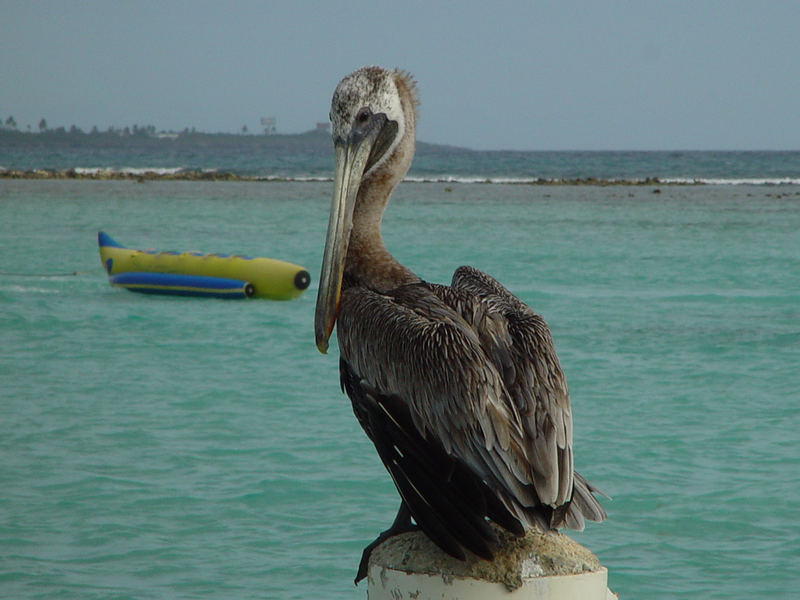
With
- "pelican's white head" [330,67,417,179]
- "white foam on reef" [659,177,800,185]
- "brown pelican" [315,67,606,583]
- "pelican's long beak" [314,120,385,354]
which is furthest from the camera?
"white foam on reef" [659,177,800,185]

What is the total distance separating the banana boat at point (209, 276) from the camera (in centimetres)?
970

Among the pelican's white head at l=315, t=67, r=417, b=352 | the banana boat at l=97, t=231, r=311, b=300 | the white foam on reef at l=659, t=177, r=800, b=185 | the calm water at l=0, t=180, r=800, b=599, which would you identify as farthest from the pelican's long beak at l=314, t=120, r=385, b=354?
the white foam on reef at l=659, t=177, r=800, b=185

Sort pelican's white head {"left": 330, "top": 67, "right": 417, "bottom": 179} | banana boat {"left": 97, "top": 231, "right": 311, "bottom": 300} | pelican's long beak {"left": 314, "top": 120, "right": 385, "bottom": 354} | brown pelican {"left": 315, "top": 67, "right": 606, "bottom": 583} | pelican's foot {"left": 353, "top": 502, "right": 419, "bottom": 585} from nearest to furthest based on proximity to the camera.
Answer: brown pelican {"left": 315, "top": 67, "right": 606, "bottom": 583}, pelican's foot {"left": 353, "top": 502, "right": 419, "bottom": 585}, pelican's long beak {"left": 314, "top": 120, "right": 385, "bottom": 354}, pelican's white head {"left": 330, "top": 67, "right": 417, "bottom": 179}, banana boat {"left": 97, "top": 231, "right": 311, "bottom": 300}

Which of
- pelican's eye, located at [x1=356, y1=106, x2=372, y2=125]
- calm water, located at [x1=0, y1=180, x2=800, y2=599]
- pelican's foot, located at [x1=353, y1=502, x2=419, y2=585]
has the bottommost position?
calm water, located at [x1=0, y1=180, x2=800, y2=599]

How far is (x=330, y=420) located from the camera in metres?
6.00

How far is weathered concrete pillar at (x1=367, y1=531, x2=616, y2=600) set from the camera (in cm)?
188

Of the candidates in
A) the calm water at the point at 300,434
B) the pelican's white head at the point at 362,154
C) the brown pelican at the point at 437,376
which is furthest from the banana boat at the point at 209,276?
the brown pelican at the point at 437,376

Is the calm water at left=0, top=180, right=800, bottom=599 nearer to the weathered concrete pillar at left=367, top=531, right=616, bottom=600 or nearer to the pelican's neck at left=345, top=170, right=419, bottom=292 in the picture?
the pelican's neck at left=345, top=170, right=419, bottom=292

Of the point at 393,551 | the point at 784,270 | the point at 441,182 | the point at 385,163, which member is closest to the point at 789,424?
the point at 385,163

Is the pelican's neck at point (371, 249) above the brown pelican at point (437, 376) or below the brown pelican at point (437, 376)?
above

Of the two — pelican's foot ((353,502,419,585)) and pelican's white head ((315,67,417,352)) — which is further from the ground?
pelican's white head ((315,67,417,352))

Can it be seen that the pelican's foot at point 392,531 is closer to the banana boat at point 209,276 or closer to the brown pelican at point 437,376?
the brown pelican at point 437,376

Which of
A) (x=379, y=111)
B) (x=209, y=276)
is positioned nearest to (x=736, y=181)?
Answer: (x=209, y=276)

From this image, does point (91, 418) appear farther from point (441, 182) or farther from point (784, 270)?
point (441, 182)
